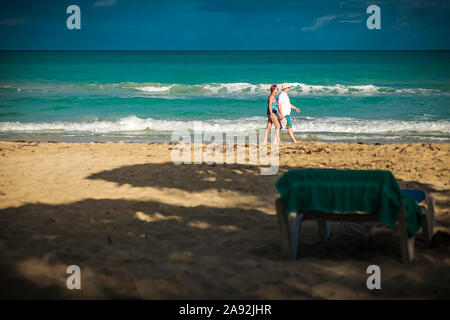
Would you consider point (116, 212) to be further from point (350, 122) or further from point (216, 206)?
point (350, 122)

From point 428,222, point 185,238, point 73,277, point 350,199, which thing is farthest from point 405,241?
point 73,277

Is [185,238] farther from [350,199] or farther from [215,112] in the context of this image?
[215,112]

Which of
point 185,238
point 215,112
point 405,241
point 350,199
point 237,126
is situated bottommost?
point 185,238

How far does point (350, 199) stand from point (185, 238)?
1979 millimetres

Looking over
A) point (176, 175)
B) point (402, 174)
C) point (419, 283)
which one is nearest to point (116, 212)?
point (176, 175)

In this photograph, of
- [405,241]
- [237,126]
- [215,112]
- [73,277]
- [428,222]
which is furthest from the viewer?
[215,112]

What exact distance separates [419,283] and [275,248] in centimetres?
143

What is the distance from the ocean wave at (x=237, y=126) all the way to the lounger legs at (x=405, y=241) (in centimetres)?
1075

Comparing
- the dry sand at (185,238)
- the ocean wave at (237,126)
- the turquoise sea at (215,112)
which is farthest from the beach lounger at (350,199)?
the ocean wave at (237,126)

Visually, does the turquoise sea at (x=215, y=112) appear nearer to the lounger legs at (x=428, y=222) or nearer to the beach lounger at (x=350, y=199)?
the lounger legs at (x=428, y=222)

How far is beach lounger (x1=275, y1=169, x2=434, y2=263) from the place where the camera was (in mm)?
3559

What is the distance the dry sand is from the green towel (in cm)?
58

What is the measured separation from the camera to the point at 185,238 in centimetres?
468

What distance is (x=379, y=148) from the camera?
9.87 metres
